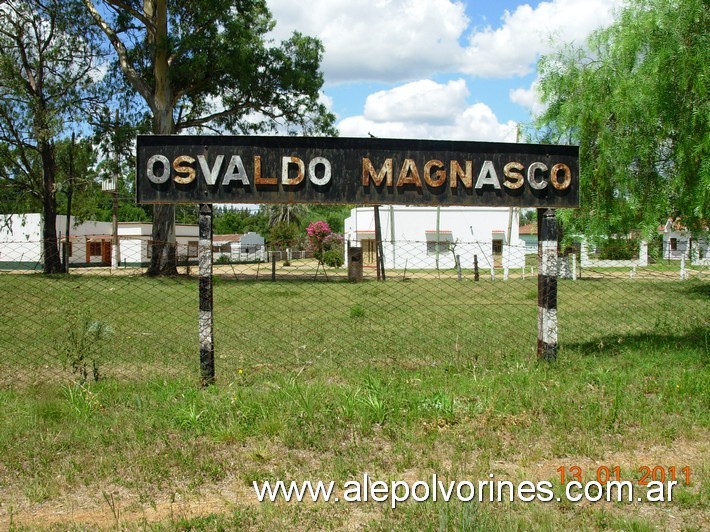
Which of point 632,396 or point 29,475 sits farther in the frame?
point 632,396

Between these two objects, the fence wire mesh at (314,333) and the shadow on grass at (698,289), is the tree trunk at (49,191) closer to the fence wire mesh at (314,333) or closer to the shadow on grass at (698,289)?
the fence wire mesh at (314,333)

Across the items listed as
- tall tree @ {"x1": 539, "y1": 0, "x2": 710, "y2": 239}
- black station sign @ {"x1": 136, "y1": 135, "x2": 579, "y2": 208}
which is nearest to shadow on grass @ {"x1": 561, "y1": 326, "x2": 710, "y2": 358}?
tall tree @ {"x1": 539, "y1": 0, "x2": 710, "y2": 239}

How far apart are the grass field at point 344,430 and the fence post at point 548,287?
11.6 inches

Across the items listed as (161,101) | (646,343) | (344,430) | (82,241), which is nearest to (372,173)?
(344,430)

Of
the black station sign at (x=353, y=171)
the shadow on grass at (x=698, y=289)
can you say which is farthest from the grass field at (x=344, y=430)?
the shadow on grass at (x=698, y=289)

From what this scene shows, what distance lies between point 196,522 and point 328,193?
373 cm

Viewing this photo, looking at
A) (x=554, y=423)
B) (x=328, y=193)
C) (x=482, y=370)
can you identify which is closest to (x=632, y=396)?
(x=554, y=423)

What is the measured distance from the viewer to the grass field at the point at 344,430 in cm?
384

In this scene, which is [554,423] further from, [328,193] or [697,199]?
[697,199]

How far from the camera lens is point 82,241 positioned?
42.8m

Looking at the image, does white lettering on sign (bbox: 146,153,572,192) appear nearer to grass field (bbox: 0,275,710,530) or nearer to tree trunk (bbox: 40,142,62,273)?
grass field (bbox: 0,275,710,530)

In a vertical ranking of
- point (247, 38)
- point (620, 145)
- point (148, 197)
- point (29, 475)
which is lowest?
point (29, 475)

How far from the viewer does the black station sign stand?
650 centimetres

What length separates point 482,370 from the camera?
22.3ft
